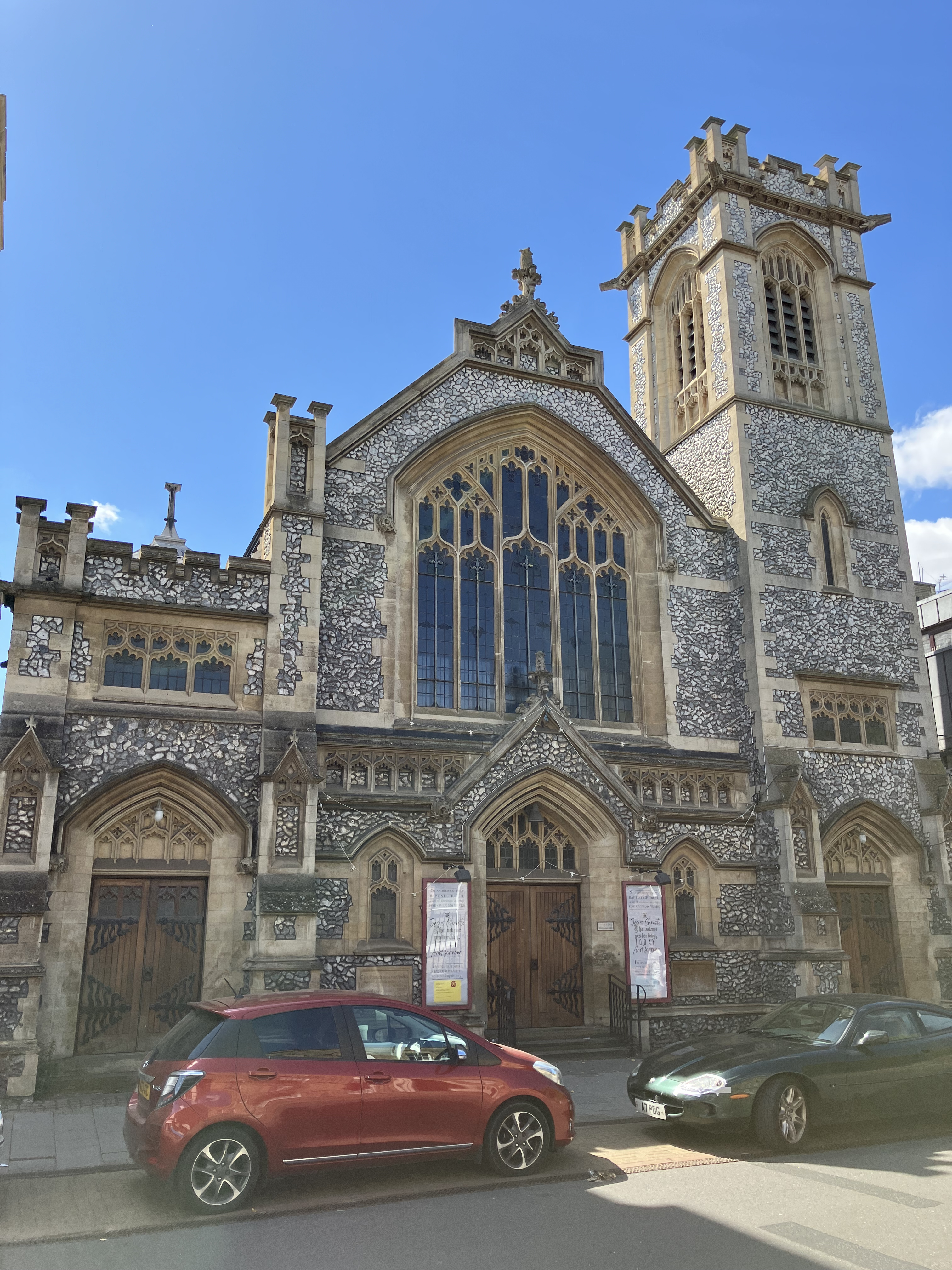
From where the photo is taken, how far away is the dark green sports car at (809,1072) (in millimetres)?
8977

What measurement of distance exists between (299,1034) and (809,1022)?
5.59 meters

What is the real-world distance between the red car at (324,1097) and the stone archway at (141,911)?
5.51 m

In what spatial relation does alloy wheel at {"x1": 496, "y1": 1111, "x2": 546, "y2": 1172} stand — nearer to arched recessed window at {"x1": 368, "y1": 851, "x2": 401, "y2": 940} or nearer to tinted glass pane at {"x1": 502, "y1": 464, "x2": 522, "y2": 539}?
arched recessed window at {"x1": 368, "y1": 851, "x2": 401, "y2": 940}

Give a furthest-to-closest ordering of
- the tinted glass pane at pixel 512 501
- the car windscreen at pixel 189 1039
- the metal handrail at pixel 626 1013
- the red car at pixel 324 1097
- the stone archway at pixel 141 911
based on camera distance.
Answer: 1. the tinted glass pane at pixel 512 501
2. the metal handrail at pixel 626 1013
3. the stone archway at pixel 141 911
4. the car windscreen at pixel 189 1039
5. the red car at pixel 324 1097

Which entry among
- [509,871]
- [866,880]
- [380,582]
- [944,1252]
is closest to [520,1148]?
[944,1252]

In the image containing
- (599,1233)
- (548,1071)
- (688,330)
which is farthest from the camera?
(688,330)

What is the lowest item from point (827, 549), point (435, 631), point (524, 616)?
point (435, 631)

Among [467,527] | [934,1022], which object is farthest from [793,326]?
[934,1022]

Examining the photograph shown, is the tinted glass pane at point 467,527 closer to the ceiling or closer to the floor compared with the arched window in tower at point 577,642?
closer to the ceiling

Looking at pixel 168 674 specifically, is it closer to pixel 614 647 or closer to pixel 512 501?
pixel 512 501

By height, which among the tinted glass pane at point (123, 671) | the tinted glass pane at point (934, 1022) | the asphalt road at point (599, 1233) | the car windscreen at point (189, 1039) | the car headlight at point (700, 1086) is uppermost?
the tinted glass pane at point (123, 671)

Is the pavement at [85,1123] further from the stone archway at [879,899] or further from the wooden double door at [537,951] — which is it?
the stone archway at [879,899]

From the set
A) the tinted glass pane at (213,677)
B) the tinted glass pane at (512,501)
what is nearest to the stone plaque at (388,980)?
the tinted glass pane at (213,677)

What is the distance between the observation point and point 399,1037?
8031mm
